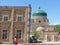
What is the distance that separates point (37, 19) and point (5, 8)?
132ft

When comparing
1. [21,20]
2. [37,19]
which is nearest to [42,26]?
[37,19]

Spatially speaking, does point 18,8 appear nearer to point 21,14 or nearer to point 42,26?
point 21,14

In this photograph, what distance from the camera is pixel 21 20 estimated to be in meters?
34.5

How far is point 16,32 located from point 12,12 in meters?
3.77

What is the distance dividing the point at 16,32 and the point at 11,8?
15.0ft

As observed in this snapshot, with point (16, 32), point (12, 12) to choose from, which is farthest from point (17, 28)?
Result: point (12, 12)

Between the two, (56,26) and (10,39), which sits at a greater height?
(56,26)

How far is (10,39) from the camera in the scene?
34062mm

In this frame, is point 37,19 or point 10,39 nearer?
point 10,39

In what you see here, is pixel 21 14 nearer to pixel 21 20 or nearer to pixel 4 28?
pixel 21 20

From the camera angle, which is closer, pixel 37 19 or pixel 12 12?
pixel 12 12

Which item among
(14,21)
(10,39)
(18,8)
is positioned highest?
(18,8)

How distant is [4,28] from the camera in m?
34.3

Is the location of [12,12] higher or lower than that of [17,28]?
higher
